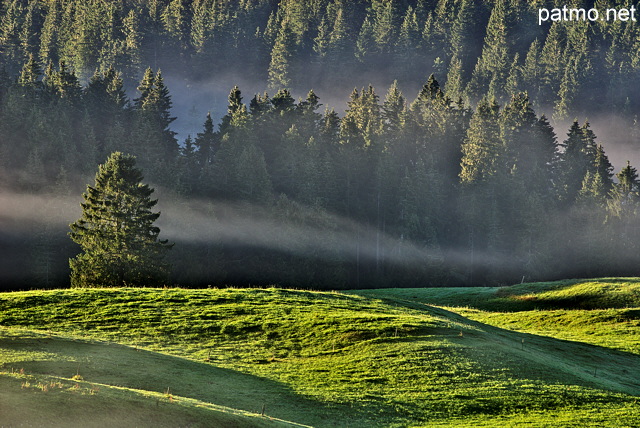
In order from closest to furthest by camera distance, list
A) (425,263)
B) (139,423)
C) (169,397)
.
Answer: (139,423) → (169,397) → (425,263)

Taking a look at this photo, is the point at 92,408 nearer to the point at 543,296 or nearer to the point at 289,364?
the point at 289,364

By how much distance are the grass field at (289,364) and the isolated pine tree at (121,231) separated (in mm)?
25992

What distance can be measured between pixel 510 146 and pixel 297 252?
232 feet

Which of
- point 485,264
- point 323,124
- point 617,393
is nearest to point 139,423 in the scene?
point 617,393

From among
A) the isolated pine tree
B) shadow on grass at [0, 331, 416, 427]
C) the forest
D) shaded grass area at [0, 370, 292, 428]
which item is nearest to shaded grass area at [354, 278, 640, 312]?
the isolated pine tree

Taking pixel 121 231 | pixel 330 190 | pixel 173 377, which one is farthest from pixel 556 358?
pixel 330 190

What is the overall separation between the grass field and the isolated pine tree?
2599cm

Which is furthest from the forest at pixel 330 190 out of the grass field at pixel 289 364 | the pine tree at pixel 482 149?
the grass field at pixel 289 364

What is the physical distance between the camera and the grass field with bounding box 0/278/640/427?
25.3m

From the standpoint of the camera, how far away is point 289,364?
41844 mm

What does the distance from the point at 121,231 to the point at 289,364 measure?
162ft

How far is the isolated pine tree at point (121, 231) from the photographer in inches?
3302

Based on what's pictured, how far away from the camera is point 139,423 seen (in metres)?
22.3

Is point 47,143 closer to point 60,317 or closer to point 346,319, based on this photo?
point 60,317
